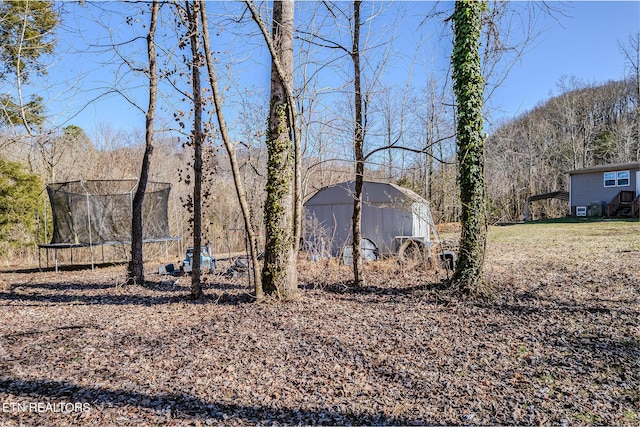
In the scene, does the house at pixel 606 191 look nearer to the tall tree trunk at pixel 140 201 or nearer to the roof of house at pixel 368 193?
the roof of house at pixel 368 193

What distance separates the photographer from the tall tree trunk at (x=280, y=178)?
190 inches

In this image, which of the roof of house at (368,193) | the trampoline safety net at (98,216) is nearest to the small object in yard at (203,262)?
the trampoline safety net at (98,216)

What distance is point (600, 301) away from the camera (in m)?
4.59

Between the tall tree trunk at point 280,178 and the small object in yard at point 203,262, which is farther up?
the tall tree trunk at point 280,178

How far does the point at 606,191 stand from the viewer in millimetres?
20375

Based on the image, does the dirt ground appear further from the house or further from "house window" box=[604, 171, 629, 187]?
"house window" box=[604, 171, 629, 187]

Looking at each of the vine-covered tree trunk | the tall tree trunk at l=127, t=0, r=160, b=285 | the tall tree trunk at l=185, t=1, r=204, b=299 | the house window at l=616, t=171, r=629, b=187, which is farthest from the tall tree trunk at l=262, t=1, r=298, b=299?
the house window at l=616, t=171, r=629, b=187

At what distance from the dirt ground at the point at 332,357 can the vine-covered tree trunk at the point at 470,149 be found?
46 cm

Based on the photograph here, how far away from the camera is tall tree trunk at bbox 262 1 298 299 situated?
4.83 m

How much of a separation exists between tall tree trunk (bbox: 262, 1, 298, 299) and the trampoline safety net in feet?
19.3

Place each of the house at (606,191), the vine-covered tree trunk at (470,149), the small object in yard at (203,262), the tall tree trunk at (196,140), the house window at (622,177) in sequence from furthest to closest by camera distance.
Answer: the house window at (622,177) → the house at (606,191) → the small object in yard at (203,262) → the vine-covered tree trunk at (470,149) → the tall tree trunk at (196,140)

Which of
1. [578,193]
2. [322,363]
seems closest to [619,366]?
[322,363]

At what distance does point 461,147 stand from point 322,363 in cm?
364

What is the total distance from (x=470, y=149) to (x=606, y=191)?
66.0ft
